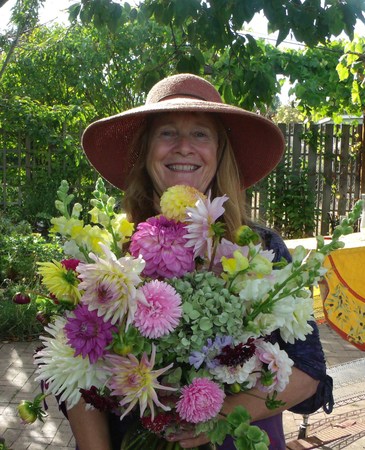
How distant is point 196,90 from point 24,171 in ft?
28.5

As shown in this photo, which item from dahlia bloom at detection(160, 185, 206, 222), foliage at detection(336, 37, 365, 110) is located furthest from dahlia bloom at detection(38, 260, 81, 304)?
foliage at detection(336, 37, 365, 110)

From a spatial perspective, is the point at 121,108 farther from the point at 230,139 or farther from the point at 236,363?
the point at 236,363

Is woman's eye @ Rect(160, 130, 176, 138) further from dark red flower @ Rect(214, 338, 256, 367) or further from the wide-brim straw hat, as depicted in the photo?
dark red flower @ Rect(214, 338, 256, 367)

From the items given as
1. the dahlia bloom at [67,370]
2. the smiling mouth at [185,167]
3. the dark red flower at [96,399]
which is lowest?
the dark red flower at [96,399]

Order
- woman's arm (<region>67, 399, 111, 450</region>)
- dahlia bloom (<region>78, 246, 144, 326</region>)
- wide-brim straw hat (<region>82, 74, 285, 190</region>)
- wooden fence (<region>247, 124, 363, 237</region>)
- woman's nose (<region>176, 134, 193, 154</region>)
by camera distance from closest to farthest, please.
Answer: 1. dahlia bloom (<region>78, 246, 144, 326</region>)
2. woman's arm (<region>67, 399, 111, 450</region>)
3. woman's nose (<region>176, 134, 193, 154</region>)
4. wide-brim straw hat (<region>82, 74, 285, 190</region>)
5. wooden fence (<region>247, 124, 363, 237</region>)

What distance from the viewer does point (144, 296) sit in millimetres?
1156

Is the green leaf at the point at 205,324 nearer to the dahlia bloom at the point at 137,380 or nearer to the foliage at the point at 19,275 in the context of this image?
the dahlia bloom at the point at 137,380

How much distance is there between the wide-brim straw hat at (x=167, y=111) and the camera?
1.83 m

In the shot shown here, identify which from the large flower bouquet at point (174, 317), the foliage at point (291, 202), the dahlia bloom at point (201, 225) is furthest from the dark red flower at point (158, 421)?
the foliage at point (291, 202)

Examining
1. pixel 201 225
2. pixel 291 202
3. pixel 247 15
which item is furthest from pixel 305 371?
pixel 291 202

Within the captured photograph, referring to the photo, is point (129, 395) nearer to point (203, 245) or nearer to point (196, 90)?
point (203, 245)

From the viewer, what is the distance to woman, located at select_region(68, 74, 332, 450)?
1537mm

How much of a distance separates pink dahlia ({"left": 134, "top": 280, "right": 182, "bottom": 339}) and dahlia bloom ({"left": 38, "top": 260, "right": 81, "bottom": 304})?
6.5 inches

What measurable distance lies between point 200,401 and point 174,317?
6.3 inches
